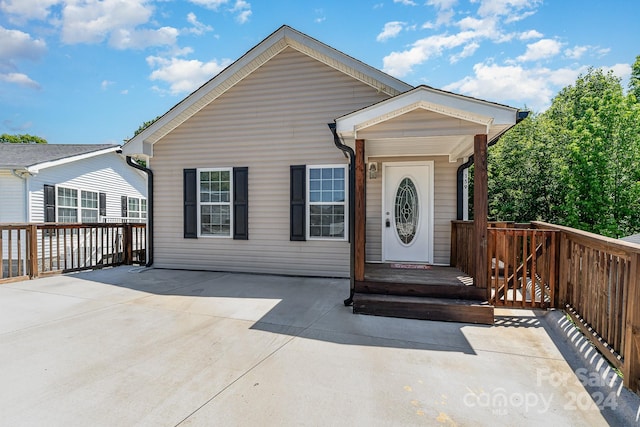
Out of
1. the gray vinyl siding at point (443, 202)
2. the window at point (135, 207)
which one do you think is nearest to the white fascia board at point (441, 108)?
the gray vinyl siding at point (443, 202)

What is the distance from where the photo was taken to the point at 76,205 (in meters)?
11.0

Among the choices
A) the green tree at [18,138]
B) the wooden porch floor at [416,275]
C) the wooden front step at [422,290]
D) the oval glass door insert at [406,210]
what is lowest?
the wooden front step at [422,290]

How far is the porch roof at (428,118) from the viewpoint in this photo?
376 centimetres

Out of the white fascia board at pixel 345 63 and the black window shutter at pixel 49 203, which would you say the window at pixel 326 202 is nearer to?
the white fascia board at pixel 345 63

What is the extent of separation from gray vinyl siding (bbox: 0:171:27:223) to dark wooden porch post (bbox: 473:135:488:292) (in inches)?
473

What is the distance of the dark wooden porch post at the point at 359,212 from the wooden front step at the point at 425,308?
0.39 meters

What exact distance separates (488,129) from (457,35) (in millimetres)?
7806

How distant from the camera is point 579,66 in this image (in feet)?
63.4

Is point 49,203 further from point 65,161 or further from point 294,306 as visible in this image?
point 294,306

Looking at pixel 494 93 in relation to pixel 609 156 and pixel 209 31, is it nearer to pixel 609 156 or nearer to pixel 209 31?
pixel 609 156

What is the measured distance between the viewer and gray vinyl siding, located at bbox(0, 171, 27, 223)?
907 centimetres

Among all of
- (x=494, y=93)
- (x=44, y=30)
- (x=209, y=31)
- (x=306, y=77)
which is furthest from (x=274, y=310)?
(x=494, y=93)

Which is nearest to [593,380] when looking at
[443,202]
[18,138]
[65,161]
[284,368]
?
[284,368]

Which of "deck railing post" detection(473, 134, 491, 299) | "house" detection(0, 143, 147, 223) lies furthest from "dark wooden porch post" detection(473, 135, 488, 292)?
"house" detection(0, 143, 147, 223)
